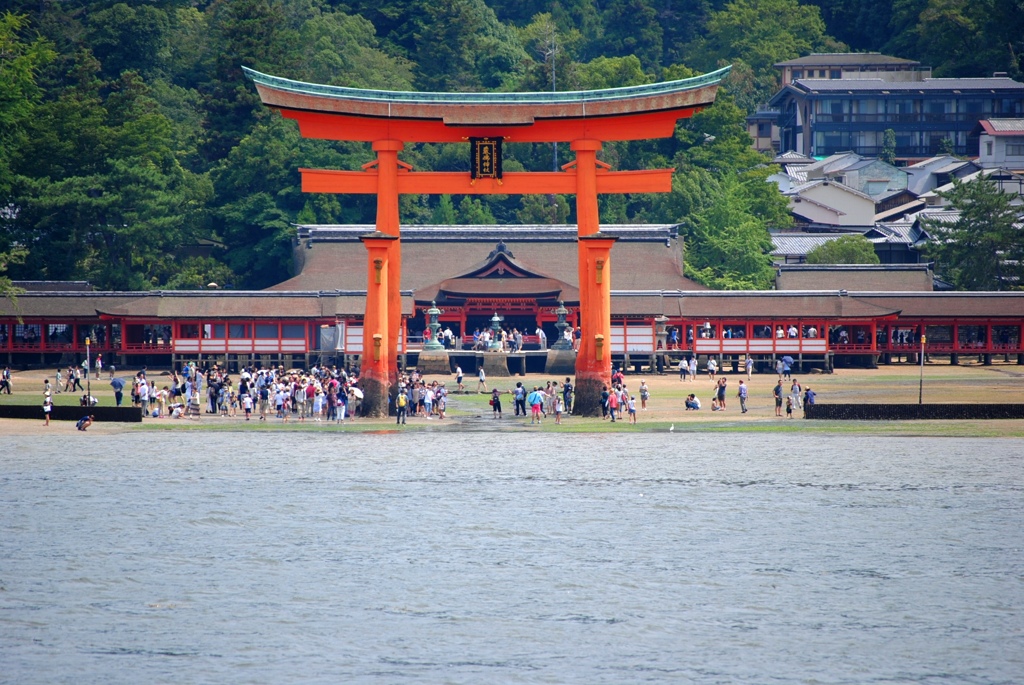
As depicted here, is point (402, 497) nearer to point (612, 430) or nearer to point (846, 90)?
point (612, 430)

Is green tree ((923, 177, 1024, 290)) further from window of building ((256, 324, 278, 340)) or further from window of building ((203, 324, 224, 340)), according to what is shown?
window of building ((203, 324, 224, 340))

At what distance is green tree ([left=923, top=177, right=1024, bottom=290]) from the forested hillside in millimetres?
10219

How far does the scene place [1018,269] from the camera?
71250 mm

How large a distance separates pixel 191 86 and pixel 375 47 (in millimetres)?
13905

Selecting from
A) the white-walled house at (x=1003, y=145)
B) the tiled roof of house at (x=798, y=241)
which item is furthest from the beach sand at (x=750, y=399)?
the white-walled house at (x=1003, y=145)

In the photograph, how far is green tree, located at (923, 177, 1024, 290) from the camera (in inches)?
2803

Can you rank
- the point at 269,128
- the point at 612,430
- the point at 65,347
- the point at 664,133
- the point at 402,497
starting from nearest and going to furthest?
the point at 402,497 < the point at 612,430 < the point at 664,133 < the point at 65,347 < the point at 269,128

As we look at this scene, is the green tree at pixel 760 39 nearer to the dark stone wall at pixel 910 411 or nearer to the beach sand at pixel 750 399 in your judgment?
the beach sand at pixel 750 399

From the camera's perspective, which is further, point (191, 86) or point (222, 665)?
point (191, 86)

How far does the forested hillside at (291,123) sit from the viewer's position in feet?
227

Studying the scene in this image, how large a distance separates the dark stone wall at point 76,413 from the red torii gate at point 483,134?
7314 mm

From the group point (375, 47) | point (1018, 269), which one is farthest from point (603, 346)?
point (375, 47)

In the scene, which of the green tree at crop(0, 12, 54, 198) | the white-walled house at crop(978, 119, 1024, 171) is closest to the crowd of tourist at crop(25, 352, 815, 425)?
the green tree at crop(0, 12, 54, 198)

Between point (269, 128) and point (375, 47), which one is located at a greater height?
point (375, 47)
